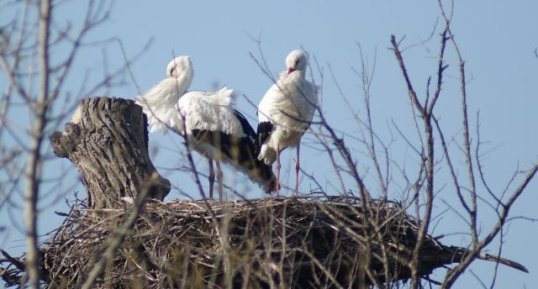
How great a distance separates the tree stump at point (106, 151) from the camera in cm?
927

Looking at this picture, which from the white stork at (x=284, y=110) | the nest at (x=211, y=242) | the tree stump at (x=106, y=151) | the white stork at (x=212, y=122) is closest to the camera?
the nest at (x=211, y=242)

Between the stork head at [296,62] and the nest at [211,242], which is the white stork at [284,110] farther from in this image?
the nest at [211,242]

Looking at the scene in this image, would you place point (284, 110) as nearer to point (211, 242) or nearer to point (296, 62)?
point (296, 62)

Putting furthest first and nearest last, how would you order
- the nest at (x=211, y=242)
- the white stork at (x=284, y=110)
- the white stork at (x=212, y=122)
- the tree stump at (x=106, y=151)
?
the white stork at (x=212, y=122) < the white stork at (x=284, y=110) < the tree stump at (x=106, y=151) < the nest at (x=211, y=242)

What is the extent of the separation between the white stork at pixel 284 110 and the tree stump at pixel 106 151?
178 centimetres

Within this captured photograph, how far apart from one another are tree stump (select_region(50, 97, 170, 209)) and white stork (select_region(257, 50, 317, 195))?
1.78 metres

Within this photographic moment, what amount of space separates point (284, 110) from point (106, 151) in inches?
100

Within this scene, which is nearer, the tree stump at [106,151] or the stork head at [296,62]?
the tree stump at [106,151]

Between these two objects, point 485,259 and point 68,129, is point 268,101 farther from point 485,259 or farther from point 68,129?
point 485,259

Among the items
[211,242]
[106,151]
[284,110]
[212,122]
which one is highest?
[212,122]

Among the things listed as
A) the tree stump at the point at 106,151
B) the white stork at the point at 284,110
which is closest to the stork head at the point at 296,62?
the white stork at the point at 284,110

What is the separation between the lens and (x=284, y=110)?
1152 cm

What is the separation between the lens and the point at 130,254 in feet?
25.8

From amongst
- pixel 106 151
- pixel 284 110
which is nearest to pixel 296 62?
pixel 284 110
